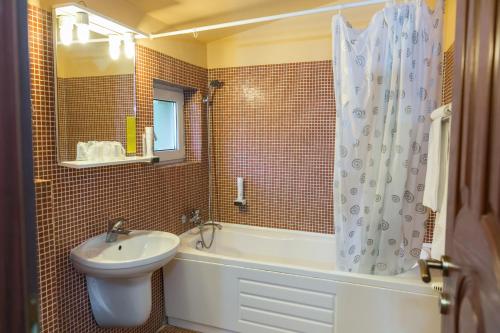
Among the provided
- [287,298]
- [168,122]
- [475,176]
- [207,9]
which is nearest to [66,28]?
[207,9]

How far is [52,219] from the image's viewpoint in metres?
1.73

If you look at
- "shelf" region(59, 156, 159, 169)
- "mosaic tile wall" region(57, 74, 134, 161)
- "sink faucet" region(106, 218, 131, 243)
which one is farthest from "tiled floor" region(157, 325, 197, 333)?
"mosaic tile wall" region(57, 74, 134, 161)

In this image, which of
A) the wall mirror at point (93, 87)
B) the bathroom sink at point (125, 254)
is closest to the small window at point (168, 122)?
the wall mirror at point (93, 87)

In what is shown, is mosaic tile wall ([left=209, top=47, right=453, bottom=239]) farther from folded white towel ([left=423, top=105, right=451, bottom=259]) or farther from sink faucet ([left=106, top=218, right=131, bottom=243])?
sink faucet ([left=106, top=218, right=131, bottom=243])

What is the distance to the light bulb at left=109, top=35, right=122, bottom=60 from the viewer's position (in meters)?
2.20

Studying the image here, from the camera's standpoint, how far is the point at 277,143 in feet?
10.4

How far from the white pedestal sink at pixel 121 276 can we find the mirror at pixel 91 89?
1.79ft

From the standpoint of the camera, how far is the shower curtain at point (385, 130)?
1996mm

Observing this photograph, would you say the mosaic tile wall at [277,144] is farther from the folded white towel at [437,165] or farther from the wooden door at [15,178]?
the wooden door at [15,178]

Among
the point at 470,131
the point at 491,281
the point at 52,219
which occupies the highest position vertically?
the point at 470,131

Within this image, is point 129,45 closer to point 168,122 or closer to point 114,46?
point 114,46

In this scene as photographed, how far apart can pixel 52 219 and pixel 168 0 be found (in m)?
1.64

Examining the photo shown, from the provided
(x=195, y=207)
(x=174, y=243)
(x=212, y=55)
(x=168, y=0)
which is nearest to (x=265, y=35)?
(x=212, y=55)

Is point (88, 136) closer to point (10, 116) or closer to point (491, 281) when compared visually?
point (10, 116)
